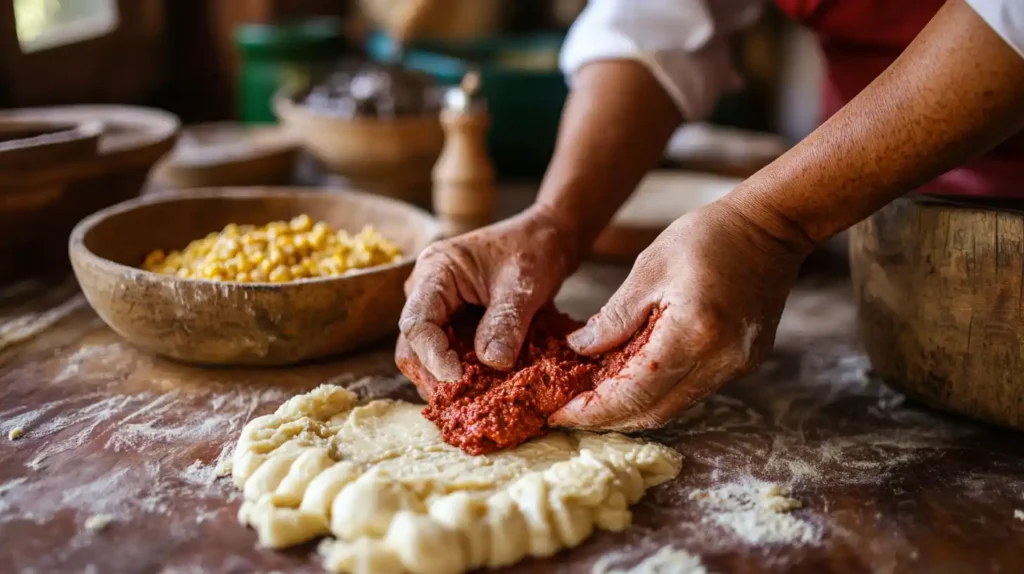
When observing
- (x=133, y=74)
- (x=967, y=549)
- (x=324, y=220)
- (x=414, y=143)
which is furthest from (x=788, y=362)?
(x=133, y=74)

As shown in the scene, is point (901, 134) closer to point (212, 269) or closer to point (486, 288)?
point (486, 288)

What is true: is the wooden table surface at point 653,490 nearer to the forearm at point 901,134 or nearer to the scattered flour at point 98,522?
the scattered flour at point 98,522

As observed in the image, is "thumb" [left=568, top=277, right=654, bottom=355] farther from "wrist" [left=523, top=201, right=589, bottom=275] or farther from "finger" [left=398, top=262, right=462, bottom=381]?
"wrist" [left=523, top=201, right=589, bottom=275]

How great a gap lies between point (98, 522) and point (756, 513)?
83 cm

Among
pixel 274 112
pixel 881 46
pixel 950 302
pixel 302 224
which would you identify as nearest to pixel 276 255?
pixel 302 224

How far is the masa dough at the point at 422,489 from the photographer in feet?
3.43

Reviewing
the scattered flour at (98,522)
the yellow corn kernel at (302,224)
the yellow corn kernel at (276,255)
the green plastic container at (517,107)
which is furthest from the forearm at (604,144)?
the green plastic container at (517,107)

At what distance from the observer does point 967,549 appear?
3.61 ft

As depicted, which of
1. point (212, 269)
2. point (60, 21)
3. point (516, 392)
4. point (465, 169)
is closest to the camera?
point (516, 392)

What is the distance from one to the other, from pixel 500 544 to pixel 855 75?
1.29m

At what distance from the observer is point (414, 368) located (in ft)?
4.50

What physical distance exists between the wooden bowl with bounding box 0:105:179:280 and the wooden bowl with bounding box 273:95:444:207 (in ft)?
1.42

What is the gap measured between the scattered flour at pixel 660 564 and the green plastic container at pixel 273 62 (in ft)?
8.47

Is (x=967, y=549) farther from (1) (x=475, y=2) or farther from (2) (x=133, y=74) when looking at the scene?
(1) (x=475, y=2)
